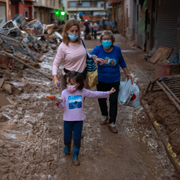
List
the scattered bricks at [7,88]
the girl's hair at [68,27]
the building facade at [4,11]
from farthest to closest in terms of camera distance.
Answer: the building facade at [4,11] < the scattered bricks at [7,88] < the girl's hair at [68,27]

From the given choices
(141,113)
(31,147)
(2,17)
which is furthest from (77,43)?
(2,17)

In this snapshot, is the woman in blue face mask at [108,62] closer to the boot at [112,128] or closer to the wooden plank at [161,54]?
the boot at [112,128]

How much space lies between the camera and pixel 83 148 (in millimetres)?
3861

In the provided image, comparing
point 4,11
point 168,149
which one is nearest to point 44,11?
point 4,11

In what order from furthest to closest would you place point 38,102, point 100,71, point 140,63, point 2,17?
point 2,17 < point 140,63 < point 38,102 < point 100,71

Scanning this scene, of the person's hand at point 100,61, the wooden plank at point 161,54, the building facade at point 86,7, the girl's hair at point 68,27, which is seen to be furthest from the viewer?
the building facade at point 86,7

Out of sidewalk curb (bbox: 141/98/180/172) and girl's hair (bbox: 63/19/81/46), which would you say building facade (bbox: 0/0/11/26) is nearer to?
girl's hair (bbox: 63/19/81/46)

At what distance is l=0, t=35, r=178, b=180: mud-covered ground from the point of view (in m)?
3.19

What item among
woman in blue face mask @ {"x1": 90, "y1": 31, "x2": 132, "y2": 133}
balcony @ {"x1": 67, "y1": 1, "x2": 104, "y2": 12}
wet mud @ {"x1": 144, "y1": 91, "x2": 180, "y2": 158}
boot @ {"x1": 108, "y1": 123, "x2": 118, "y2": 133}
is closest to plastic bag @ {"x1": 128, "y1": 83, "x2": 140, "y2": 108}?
woman in blue face mask @ {"x1": 90, "y1": 31, "x2": 132, "y2": 133}

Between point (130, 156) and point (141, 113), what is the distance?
6.11 feet

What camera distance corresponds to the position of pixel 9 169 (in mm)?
3084

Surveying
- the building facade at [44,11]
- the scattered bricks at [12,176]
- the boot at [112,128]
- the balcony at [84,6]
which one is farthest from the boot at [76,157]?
the balcony at [84,6]

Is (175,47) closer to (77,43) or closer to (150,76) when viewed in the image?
(150,76)

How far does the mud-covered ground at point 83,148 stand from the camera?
3.19 m
